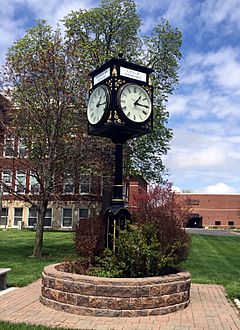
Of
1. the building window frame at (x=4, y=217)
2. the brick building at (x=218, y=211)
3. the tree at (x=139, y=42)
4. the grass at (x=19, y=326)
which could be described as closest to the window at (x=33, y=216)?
the building window frame at (x=4, y=217)

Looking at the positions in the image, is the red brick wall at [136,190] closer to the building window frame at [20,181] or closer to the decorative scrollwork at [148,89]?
the building window frame at [20,181]

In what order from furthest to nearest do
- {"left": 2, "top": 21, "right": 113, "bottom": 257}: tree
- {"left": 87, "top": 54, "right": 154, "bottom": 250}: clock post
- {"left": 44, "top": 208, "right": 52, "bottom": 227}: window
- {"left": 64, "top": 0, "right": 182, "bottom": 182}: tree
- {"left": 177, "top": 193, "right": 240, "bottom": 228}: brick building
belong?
{"left": 177, "top": 193, "right": 240, "bottom": 228}: brick building → {"left": 44, "top": 208, "right": 52, "bottom": 227}: window → {"left": 64, "top": 0, "right": 182, "bottom": 182}: tree → {"left": 2, "top": 21, "right": 113, "bottom": 257}: tree → {"left": 87, "top": 54, "right": 154, "bottom": 250}: clock post

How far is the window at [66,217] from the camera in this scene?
3744 centimetres

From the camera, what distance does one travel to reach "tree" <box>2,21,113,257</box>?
14406 millimetres

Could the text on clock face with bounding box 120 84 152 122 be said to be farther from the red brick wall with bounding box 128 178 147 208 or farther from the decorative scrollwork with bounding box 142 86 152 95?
the red brick wall with bounding box 128 178 147 208

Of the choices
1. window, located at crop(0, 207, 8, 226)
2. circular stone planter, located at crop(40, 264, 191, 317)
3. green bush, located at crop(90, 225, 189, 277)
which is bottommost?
circular stone planter, located at crop(40, 264, 191, 317)

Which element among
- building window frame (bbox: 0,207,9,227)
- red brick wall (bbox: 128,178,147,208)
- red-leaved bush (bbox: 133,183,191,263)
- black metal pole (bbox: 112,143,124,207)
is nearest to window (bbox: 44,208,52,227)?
building window frame (bbox: 0,207,9,227)

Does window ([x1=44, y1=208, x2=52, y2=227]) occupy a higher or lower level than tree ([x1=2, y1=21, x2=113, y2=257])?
lower

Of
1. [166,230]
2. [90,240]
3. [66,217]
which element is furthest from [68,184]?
[66,217]

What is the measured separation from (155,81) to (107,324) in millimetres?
18604

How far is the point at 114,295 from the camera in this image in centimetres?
653

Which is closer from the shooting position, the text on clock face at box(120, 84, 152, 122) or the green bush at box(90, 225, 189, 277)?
the green bush at box(90, 225, 189, 277)

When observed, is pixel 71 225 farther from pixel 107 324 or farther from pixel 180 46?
pixel 107 324

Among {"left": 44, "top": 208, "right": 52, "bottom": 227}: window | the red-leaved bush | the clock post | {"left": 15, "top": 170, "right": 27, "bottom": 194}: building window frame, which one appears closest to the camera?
the red-leaved bush
